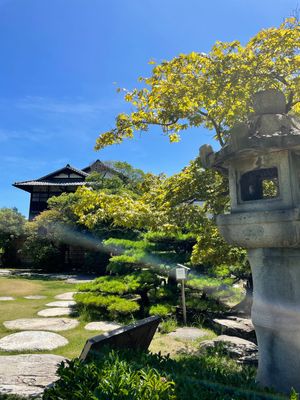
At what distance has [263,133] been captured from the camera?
360 centimetres

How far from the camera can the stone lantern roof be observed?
10.9 ft

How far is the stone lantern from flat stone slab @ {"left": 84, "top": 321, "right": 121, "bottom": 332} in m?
4.19

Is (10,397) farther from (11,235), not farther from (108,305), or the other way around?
(11,235)

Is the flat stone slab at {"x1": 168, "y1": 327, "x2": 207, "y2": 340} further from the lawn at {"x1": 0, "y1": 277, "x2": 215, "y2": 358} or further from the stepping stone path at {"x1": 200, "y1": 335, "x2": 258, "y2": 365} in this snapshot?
the stepping stone path at {"x1": 200, "y1": 335, "x2": 258, "y2": 365}

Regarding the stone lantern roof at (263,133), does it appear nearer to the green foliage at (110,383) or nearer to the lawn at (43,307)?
the green foliage at (110,383)

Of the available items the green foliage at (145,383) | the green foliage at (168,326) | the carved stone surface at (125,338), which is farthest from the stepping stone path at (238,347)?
the green foliage at (145,383)

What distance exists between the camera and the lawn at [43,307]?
578 cm

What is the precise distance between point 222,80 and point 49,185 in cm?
2502

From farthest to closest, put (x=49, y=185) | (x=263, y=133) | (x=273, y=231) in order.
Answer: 1. (x=49, y=185)
2. (x=263, y=133)
3. (x=273, y=231)

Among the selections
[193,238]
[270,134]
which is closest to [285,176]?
[270,134]

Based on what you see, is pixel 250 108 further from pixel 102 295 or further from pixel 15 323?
pixel 15 323

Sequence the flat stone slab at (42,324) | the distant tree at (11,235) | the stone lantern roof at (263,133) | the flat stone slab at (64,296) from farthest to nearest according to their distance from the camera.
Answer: the distant tree at (11,235) < the flat stone slab at (64,296) < the flat stone slab at (42,324) < the stone lantern roof at (263,133)

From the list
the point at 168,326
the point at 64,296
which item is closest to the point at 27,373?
the point at 168,326

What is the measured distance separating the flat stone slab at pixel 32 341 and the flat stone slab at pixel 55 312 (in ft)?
6.01
